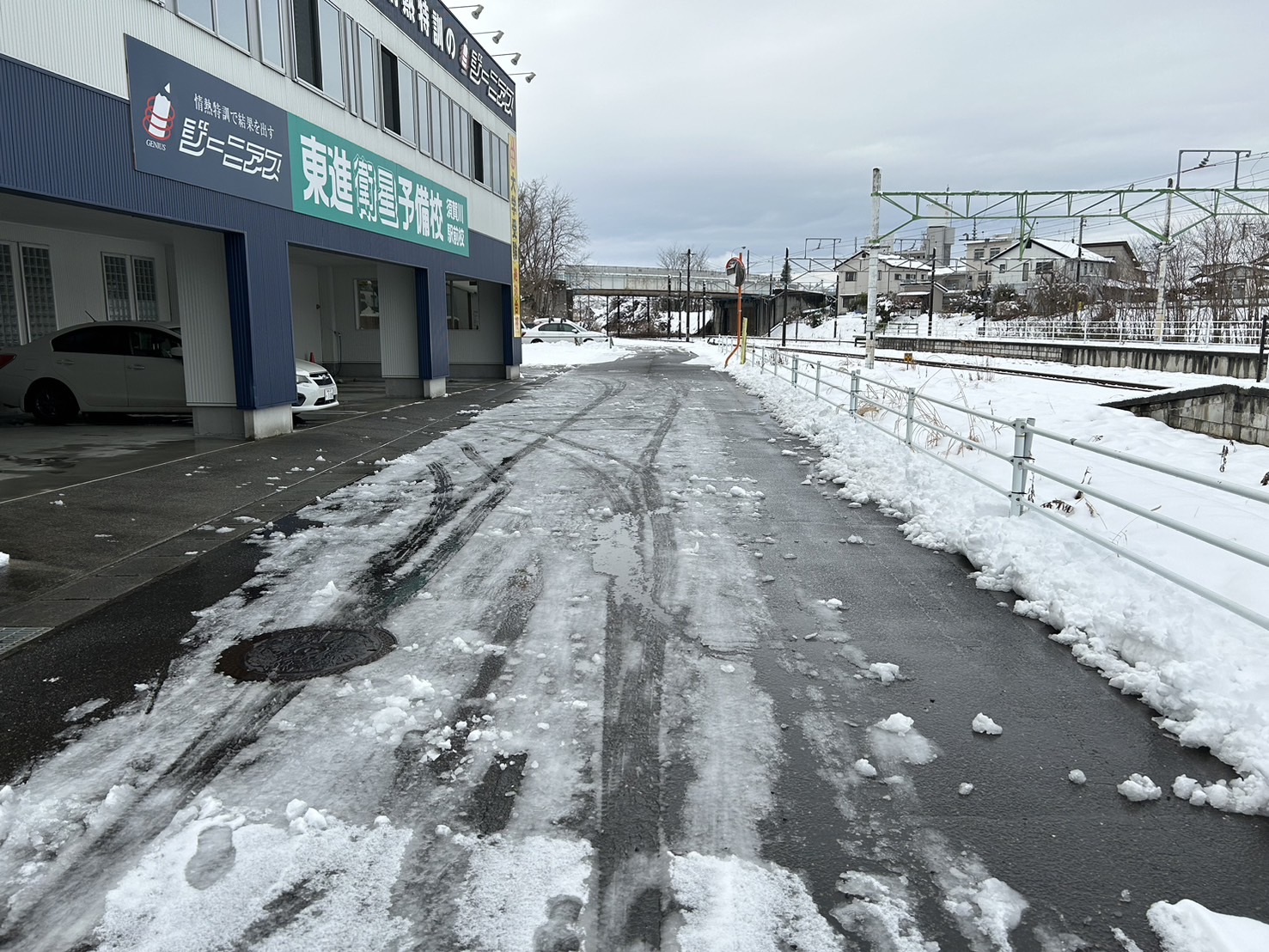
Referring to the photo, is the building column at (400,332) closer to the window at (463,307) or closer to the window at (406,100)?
the window at (406,100)

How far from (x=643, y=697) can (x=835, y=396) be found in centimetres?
1657

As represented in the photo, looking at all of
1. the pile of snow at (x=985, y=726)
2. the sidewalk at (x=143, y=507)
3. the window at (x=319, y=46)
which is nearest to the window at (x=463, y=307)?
the window at (x=319, y=46)

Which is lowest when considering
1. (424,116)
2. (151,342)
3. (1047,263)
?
(151,342)

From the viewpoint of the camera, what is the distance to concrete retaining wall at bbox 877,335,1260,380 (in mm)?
25078

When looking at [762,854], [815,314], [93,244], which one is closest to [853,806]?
[762,854]

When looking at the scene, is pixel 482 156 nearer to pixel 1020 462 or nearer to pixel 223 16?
pixel 223 16

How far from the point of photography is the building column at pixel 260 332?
1288 cm

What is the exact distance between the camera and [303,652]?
5.05 meters

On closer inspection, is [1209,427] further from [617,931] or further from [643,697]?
[617,931]

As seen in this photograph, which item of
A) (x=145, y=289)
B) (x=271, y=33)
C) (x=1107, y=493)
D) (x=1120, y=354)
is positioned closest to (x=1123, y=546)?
(x=1107, y=493)

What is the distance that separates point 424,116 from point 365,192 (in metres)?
4.66

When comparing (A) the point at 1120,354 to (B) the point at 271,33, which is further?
(A) the point at 1120,354

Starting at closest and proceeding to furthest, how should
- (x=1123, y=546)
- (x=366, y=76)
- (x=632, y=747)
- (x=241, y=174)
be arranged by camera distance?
(x=632, y=747) → (x=1123, y=546) → (x=241, y=174) → (x=366, y=76)

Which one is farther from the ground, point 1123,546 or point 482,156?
point 482,156
